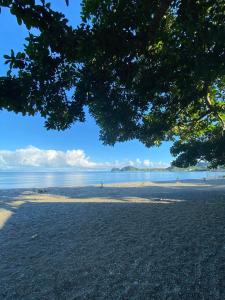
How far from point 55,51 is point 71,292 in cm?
530

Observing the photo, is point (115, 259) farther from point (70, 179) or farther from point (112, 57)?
point (70, 179)

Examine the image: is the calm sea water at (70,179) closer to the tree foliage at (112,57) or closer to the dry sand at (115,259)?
the dry sand at (115,259)

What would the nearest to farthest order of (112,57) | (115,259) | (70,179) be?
(112,57) → (115,259) → (70,179)

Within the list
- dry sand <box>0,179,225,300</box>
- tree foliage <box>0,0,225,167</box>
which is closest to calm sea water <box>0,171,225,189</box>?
dry sand <box>0,179,225,300</box>

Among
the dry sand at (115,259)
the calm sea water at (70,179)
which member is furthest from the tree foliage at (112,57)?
the calm sea water at (70,179)

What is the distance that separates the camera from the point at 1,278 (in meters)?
6.81

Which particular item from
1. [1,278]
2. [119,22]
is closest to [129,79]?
[119,22]

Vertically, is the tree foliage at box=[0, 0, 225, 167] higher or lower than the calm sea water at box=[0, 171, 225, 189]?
higher

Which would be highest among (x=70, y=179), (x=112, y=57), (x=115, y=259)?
(x=112, y=57)

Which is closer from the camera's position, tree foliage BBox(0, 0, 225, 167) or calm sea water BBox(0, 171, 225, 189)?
tree foliage BBox(0, 0, 225, 167)

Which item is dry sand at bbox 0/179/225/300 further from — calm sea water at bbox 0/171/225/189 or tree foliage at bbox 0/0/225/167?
calm sea water at bbox 0/171/225/189

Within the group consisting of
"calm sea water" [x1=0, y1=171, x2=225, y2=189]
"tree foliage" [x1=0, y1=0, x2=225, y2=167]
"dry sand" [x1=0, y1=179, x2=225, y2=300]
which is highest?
"tree foliage" [x1=0, y1=0, x2=225, y2=167]

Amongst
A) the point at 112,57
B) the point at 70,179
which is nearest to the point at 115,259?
the point at 112,57

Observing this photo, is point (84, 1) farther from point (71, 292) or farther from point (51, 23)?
point (71, 292)
